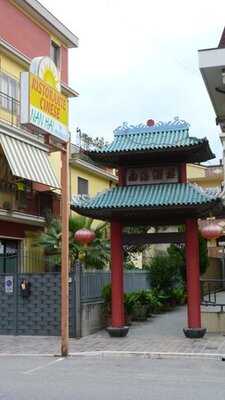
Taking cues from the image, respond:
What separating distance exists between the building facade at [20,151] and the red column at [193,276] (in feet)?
23.6

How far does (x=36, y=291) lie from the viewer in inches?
688

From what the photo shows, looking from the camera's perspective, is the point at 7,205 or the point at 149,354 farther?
the point at 7,205

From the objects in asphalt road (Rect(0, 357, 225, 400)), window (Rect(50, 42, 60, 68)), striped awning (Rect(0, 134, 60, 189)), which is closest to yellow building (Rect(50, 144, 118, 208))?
striped awning (Rect(0, 134, 60, 189))

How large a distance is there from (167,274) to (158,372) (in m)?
14.2

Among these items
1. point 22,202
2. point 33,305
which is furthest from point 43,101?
point 22,202

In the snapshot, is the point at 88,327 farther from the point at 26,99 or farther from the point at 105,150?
the point at 26,99

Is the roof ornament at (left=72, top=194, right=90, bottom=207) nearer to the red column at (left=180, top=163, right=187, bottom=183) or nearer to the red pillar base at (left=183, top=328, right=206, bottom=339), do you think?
the red column at (left=180, top=163, right=187, bottom=183)

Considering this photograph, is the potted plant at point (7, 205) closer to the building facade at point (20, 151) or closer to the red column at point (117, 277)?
the building facade at point (20, 151)

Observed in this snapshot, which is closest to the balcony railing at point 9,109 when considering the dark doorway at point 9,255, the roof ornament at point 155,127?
the dark doorway at point 9,255

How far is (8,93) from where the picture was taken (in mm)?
24188

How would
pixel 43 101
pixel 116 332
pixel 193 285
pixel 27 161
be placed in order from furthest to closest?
pixel 27 161 < pixel 116 332 < pixel 193 285 < pixel 43 101

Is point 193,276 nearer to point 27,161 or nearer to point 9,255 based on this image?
point 27,161

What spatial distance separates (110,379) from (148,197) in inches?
284

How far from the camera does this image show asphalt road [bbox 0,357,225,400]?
359 inches
